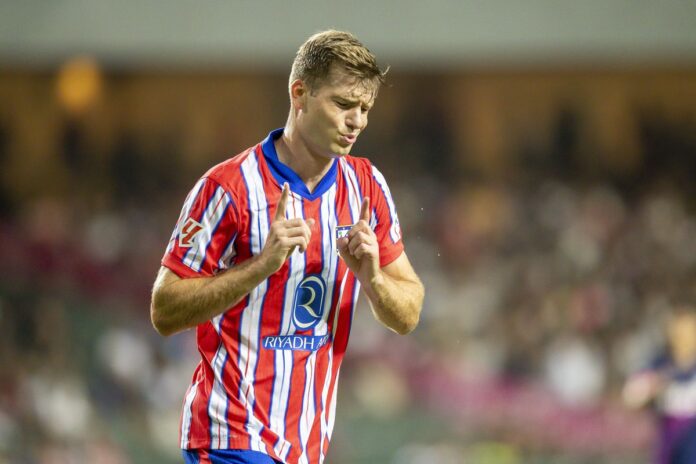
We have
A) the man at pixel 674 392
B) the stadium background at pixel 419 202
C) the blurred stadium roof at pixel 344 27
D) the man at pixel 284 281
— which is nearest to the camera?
the man at pixel 284 281

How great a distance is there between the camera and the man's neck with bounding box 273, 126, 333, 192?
2.86 meters

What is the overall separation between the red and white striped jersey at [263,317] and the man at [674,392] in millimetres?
3697

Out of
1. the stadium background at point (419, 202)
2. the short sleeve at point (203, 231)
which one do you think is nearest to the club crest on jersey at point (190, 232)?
the short sleeve at point (203, 231)

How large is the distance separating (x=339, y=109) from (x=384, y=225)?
0.40m

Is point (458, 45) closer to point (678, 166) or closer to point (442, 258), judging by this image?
point (442, 258)

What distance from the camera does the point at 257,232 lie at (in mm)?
2764

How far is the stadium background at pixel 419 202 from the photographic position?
9367 mm

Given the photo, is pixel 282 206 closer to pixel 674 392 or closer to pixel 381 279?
pixel 381 279

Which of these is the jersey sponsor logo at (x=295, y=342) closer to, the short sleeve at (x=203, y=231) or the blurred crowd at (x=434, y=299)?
the short sleeve at (x=203, y=231)

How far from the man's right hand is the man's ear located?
407 mm

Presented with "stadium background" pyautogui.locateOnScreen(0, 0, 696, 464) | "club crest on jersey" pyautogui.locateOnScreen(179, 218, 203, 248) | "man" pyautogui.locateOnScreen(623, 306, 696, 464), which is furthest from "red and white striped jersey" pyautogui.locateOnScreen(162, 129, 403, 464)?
"stadium background" pyautogui.locateOnScreen(0, 0, 696, 464)

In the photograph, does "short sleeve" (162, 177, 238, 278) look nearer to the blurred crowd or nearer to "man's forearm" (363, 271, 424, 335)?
"man's forearm" (363, 271, 424, 335)

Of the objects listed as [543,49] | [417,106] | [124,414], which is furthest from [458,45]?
[124,414]

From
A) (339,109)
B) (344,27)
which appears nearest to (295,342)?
(339,109)
